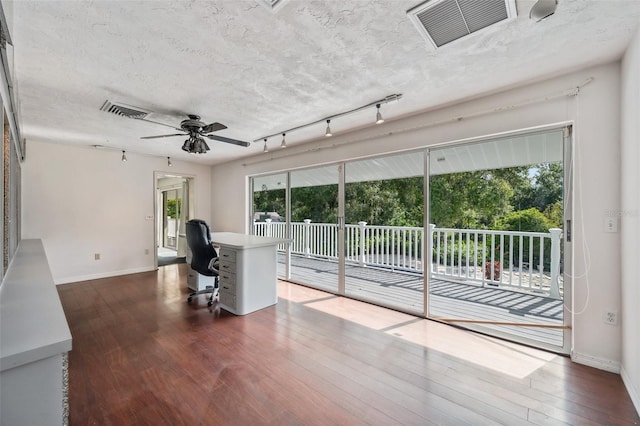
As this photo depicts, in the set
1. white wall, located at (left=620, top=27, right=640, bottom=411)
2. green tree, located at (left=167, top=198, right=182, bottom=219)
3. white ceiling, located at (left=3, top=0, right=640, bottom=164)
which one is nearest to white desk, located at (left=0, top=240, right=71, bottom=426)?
white ceiling, located at (left=3, top=0, right=640, bottom=164)

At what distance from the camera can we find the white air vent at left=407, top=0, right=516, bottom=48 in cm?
155

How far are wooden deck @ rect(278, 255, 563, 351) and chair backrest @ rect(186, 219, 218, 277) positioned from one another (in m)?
1.69

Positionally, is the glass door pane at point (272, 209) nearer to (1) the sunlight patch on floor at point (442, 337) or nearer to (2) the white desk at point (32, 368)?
(1) the sunlight patch on floor at point (442, 337)

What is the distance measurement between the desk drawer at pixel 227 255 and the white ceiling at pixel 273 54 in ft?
5.37

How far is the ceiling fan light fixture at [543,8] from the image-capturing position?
55.7 inches

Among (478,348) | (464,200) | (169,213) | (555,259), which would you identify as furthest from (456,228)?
(169,213)

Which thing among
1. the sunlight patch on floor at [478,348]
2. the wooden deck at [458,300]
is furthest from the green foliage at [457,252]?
the sunlight patch on floor at [478,348]

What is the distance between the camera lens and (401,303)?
3682mm

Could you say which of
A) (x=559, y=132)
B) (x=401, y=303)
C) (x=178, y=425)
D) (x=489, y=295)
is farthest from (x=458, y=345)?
(x=178, y=425)

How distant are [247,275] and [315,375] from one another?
5.21ft

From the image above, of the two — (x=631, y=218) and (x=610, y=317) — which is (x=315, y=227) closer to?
(x=610, y=317)

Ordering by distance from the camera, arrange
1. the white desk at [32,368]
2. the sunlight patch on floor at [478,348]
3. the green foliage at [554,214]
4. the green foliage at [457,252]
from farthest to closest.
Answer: the green foliage at [457,252]
the green foliage at [554,214]
the sunlight patch on floor at [478,348]
the white desk at [32,368]

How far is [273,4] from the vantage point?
5.04ft

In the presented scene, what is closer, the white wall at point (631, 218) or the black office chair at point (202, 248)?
the white wall at point (631, 218)
